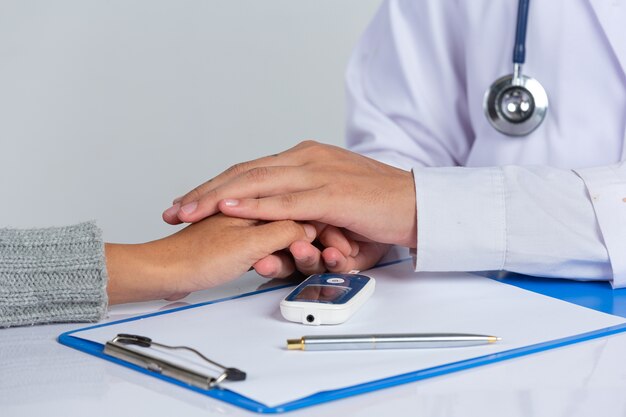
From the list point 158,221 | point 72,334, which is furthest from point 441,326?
point 158,221

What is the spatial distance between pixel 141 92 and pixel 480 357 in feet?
5.54

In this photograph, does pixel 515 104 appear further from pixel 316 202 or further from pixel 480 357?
pixel 480 357

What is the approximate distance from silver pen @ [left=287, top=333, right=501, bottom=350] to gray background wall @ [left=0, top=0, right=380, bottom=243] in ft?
4.92

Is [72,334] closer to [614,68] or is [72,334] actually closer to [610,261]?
[610,261]

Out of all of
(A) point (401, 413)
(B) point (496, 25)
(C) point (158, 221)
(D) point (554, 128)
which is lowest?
(C) point (158, 221)

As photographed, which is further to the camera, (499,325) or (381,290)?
(381,290)

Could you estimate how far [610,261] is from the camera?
105 cm

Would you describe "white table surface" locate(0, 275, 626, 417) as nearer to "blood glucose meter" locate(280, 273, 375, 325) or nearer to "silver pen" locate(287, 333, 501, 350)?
"silver pen" locate(287, 333, 501, 350)

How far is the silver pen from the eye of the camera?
790 mm

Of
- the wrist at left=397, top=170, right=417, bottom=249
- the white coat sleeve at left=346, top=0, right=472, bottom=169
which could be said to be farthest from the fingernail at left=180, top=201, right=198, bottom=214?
the white coat sleeve at left=346, top=0, right=472, bottom=169

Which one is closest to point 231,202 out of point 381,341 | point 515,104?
point 381,341

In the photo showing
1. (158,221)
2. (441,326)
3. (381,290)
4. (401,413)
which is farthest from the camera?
(158,221)

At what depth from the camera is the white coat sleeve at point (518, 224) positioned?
1044 millimetres

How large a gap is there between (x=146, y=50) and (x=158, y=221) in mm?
407
